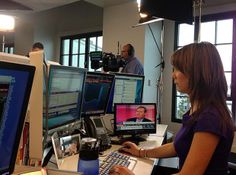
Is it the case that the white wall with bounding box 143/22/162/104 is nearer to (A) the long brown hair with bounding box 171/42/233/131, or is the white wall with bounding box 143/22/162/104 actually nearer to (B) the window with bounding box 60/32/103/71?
(B) the window with bounding box 60/32/103/71

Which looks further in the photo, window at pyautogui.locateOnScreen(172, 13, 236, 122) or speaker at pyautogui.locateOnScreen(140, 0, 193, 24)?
window at pyautogui.locateOnScreen(172, 13, 236, 122)

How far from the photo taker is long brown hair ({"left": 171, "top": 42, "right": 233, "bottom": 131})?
3.92 ft

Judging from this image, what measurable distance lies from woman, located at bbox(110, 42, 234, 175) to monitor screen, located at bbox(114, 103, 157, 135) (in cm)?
69

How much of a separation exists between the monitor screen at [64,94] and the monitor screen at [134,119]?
0.47m

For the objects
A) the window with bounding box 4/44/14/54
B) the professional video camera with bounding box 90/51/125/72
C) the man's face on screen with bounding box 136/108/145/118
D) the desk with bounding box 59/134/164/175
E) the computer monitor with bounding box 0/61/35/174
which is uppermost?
the window with bounding box 4/44/14/54

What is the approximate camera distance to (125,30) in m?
4.67

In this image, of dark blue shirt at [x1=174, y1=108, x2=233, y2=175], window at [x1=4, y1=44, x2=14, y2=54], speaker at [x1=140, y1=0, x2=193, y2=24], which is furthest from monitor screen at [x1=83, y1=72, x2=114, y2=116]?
window at [x1=4, y1=44, x2=14, y2=54]

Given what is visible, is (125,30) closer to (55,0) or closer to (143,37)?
(143,37)

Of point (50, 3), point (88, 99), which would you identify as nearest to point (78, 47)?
point (50, 3)

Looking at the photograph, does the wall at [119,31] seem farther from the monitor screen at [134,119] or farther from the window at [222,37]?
the monitor screen at [134,119]

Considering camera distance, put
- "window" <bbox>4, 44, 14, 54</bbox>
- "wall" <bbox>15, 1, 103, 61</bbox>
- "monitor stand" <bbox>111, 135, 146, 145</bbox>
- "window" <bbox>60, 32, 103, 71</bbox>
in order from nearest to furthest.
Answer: "monitor stand" <bbox>111, 135, 146, 145</bbox>, "wall" <bbox>15, 1, 103, 61</bbox>, "window" <bbox>60, 32, 103, 71</bbox>, "window" <bbox>4, 44, 14, 54</bbox>

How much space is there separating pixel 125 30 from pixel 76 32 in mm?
2372

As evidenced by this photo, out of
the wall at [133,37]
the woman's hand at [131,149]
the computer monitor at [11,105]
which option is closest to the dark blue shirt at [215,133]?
the woman's hand at [131,149]

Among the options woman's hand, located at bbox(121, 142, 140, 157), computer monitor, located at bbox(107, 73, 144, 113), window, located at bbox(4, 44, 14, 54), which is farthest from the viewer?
window, located at bbox(4, 44, 14, 54)
